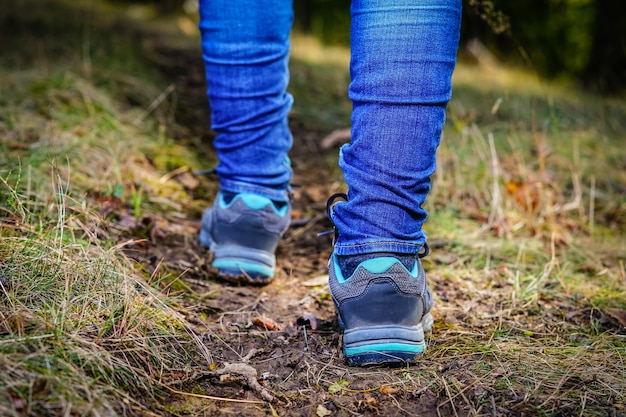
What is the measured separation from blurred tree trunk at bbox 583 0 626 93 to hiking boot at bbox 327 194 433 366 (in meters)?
5.34

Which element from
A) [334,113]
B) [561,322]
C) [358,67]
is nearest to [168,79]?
[334,113]

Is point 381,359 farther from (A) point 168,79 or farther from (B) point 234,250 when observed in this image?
(A) point 168,79

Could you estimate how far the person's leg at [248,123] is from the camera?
5.41 feet

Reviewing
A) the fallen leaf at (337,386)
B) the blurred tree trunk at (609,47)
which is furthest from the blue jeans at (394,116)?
the blurred tree trunk at (609,47)

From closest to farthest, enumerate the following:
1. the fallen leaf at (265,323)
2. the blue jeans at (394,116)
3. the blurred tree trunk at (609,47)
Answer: the blue jeans at (394,116)
the fallen leaf at (265,323)
the blurred tree trunk at (609,47)

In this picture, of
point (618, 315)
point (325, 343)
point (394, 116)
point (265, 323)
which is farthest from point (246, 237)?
point (618, 315)

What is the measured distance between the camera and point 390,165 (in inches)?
48.6

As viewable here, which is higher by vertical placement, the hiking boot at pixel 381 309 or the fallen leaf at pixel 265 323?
the hiking boot at pixel 381 309

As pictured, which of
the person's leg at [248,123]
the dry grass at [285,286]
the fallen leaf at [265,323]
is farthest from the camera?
the person's leg at [248,123]

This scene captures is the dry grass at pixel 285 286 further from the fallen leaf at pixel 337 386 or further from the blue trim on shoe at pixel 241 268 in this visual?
the blue trim on shoe at pixel 241 268

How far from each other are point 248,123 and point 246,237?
13.1 inches

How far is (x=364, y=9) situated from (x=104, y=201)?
107cm

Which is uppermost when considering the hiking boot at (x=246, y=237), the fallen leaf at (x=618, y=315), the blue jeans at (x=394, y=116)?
the blue jeans at (x=394, y=116)

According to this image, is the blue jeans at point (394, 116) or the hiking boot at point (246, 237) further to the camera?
the hiking boot at point (246, 237)
